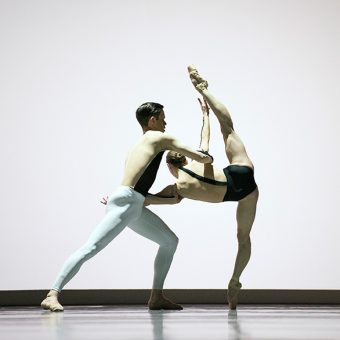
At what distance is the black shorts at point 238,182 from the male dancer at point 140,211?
22cm

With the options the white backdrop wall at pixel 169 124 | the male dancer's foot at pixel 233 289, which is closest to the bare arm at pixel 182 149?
the male dancer's foot at pixel 233 289

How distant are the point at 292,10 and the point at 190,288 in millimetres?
2275

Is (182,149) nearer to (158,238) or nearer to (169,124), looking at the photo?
(158,238)

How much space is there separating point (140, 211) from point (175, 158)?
439mm

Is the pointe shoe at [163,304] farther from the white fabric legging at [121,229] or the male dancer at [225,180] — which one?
the male dancer at [225,180]

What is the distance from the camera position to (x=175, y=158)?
14.9 feet

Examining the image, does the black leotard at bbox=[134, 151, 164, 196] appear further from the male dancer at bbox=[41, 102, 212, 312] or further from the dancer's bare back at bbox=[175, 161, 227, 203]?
the dancer's bare back at bbox=[175, 161, 227, 203]

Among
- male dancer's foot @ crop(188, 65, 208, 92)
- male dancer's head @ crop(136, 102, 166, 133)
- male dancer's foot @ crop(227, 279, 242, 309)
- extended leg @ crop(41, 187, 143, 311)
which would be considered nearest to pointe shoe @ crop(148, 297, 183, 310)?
male dancer's foot @ crop(227, 279, 242, 309)

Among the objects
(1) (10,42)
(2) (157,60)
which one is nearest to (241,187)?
(2) (157,60)

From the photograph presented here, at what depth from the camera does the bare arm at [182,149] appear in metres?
4.16

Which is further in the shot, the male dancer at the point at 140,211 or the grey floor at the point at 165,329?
the male dancer at the point at 140,211

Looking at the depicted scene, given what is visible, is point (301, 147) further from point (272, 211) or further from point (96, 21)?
point (96, 21)

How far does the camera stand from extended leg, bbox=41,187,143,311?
13.1ft

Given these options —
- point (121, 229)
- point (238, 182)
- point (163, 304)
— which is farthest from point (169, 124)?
point (121, 229)
